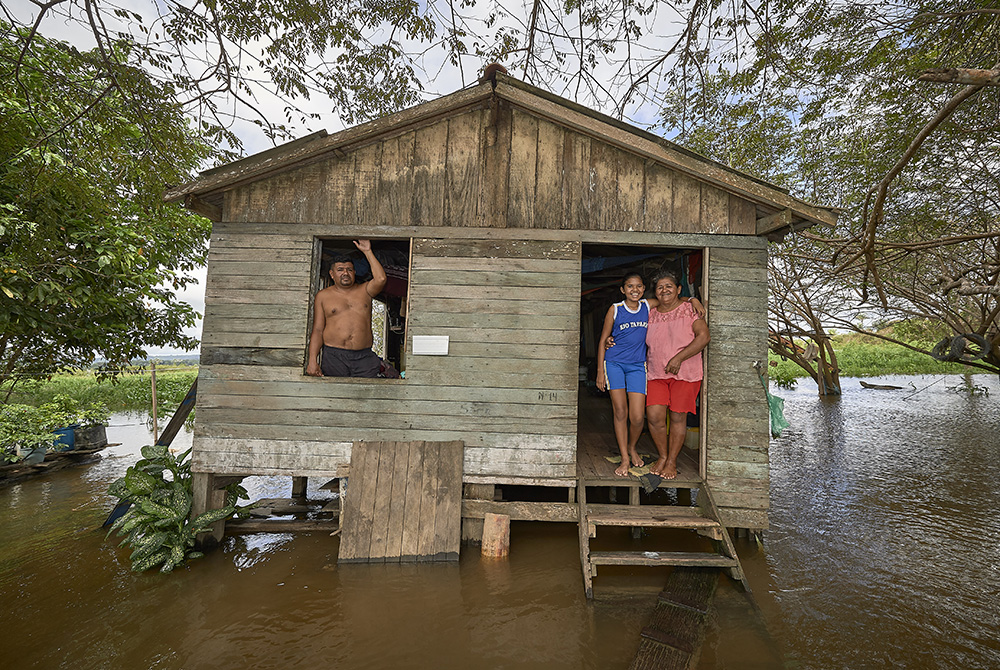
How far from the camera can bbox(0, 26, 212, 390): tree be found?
473cm

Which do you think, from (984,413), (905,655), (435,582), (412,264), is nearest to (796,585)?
(905,655)

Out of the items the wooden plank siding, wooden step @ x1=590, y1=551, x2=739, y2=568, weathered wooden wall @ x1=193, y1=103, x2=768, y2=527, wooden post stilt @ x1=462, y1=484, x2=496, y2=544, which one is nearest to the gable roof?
weathered wooden wall @ x1=193, y1=103, x2=768, y2=527

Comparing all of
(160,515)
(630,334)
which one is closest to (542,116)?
(630,334)

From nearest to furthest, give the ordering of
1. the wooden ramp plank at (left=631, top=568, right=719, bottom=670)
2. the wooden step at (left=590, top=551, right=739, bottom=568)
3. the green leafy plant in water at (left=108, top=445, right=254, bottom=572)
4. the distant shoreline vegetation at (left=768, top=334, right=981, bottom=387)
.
Answer: 1. the wooden ramp plank at (left=631, top=568, right=719, bottom=670)
2. the wooden step at (left=590, top=551, right=739, bottom=568)
3. the green leafy plant in water at (left=108, top=445, right=254, bottom=572)
4. the distant shoreline vegetation at (left=768, top=334, right=981, bottom=387)

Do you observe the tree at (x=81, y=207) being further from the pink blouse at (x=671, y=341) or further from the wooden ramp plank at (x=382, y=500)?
the pink blouse at (x=671, y=341)

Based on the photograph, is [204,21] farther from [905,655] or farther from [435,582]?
[905,655]

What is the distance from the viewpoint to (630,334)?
438 centimetres

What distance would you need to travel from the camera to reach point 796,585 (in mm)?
3684

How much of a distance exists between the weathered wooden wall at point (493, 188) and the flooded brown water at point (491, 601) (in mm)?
3234

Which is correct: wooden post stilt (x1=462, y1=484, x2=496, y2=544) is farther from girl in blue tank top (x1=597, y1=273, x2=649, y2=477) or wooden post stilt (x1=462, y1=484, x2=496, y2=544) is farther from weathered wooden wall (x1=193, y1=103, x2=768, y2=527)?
girl in blue tank top (x1=597, y1=273, x2=649, y2=477)

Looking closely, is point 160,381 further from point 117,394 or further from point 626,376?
point 626,376

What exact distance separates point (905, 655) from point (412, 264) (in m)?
4.75

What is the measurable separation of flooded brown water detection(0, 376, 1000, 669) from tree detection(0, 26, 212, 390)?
2.51m

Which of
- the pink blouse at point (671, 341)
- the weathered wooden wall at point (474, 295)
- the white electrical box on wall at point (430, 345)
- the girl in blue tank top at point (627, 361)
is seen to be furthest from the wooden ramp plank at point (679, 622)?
the white electrical box on wall at point (430, 345)
